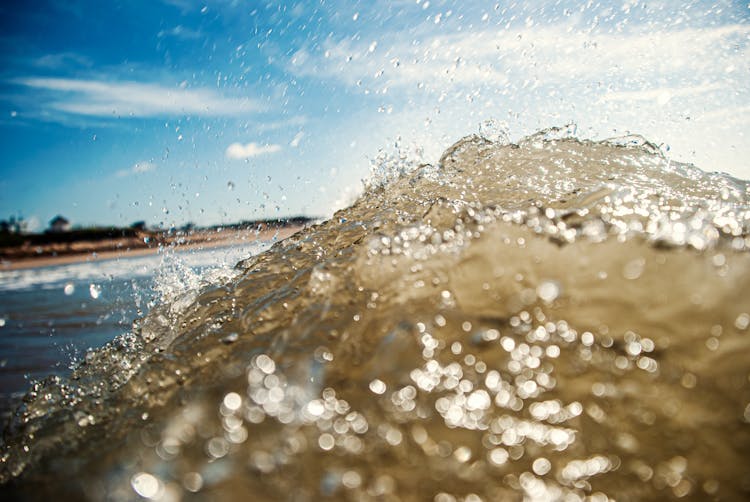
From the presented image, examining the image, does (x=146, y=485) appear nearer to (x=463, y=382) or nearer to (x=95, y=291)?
Result: (x=463, y=382)

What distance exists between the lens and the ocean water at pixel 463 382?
1.03 m

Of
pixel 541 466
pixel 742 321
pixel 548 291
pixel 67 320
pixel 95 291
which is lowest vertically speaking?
pixel 541 466

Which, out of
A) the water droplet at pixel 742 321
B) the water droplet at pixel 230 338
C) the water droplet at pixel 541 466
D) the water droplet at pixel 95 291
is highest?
the water droplet at pixel 95 291

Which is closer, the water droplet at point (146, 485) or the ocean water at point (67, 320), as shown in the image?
the water droplet at point (146, 485)

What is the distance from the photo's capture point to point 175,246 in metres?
4.84

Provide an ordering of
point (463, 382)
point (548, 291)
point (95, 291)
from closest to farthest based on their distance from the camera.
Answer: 1. point (463, 382)
2. point (548, 291)
3. point (95, 291)

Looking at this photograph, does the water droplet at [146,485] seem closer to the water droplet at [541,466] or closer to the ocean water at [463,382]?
the ocean water at [463,382]

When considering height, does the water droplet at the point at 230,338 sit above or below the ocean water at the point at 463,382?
above

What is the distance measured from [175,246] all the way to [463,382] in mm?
4402

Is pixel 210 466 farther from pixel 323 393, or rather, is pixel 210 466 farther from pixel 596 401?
pixel 596 401

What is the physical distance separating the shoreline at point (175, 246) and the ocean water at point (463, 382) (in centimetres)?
221

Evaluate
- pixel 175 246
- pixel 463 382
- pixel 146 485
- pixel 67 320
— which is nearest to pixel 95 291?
pixel 67 320

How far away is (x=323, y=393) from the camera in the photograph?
1.25 metres

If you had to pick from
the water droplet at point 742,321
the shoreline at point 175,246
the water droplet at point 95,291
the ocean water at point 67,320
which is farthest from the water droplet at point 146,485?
the water droplet at point 95,291
